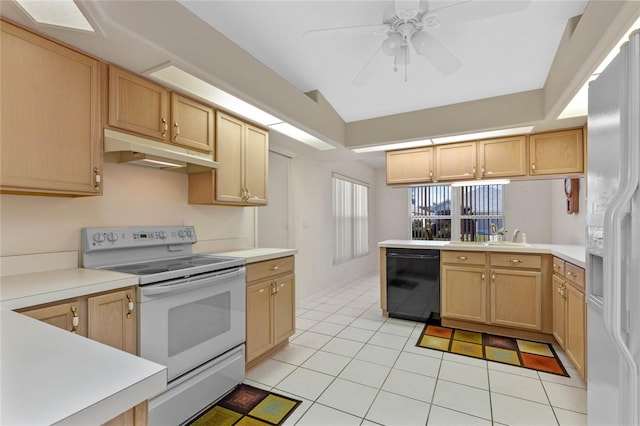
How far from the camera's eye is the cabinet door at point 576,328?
2164 mm

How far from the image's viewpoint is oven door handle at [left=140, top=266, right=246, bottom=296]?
1.70 meters

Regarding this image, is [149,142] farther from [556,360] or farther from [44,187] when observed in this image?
[556,360]

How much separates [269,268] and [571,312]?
7.86ft

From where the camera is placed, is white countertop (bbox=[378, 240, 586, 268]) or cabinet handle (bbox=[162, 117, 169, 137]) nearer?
cabinet handle (bbox=[162, 117, 169, 137])

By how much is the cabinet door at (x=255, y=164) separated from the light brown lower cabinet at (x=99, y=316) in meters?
1.46

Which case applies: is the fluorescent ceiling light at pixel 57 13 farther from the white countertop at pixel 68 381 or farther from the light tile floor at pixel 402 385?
the light tile floor at pixel 402 385

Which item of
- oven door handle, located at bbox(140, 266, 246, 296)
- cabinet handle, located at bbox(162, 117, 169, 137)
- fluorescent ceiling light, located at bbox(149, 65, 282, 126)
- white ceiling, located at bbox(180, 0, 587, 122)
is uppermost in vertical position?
white ceiling, located at bbox(180, 0, 587, 122)

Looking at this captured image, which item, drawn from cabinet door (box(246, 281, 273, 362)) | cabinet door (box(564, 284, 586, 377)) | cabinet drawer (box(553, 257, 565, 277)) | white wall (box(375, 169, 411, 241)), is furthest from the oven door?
white wall (box(375, 169, 411, 241))

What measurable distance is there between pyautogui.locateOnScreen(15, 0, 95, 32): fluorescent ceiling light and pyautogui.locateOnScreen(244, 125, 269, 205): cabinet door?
147 cm

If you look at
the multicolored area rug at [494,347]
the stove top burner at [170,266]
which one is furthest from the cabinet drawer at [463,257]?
the stove top burner at [170,266]

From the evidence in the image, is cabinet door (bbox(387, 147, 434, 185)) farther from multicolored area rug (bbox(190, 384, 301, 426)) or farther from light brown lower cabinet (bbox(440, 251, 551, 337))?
multicolored area rug (bbox(190, 384, 301, 426))

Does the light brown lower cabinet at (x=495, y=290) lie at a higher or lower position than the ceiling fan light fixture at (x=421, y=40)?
lower

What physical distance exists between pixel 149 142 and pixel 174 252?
0.88 meters

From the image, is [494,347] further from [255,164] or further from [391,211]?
[391,211]
